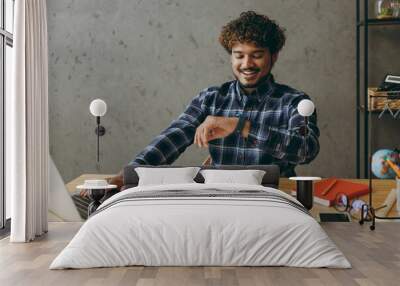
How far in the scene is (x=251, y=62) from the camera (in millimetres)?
6816

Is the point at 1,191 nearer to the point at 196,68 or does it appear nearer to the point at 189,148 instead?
the point at 189,148

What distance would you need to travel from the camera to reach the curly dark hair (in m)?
6.80

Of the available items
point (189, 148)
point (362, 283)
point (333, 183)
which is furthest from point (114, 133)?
point (362, 283)

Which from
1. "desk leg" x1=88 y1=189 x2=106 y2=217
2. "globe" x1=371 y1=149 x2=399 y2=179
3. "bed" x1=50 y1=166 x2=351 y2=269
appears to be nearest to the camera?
"bed" x1=50 y1=166 x2=351 y2=269

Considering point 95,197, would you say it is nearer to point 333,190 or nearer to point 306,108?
point 306,108

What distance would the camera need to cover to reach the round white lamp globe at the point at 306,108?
259 inches

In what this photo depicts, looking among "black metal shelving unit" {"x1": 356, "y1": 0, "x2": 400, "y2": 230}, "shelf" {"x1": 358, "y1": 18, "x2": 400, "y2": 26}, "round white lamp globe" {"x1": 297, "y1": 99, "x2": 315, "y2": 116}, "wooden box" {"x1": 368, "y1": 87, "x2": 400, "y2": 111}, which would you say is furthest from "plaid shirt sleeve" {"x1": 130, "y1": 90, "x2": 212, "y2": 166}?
"shelf" {"x1": 358, "y1": 18, "x2": 400, "y2": 26}

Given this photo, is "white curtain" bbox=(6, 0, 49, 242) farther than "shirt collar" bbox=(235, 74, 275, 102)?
No

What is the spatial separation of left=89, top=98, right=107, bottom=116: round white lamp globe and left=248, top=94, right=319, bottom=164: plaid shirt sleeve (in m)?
1.68

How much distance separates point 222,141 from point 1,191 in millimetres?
2440

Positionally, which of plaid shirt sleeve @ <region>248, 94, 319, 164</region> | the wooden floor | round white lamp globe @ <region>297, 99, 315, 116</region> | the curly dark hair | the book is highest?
the curly dark hair

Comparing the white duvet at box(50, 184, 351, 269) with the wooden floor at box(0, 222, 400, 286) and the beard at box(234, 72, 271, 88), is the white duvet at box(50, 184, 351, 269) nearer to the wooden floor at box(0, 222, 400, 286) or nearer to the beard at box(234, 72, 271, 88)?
the wooden floor at box(0, 222, 400, 286)

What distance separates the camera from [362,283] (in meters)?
3.79

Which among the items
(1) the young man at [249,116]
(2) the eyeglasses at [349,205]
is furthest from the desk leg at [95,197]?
(2) the eyeglasses at [349,205]
